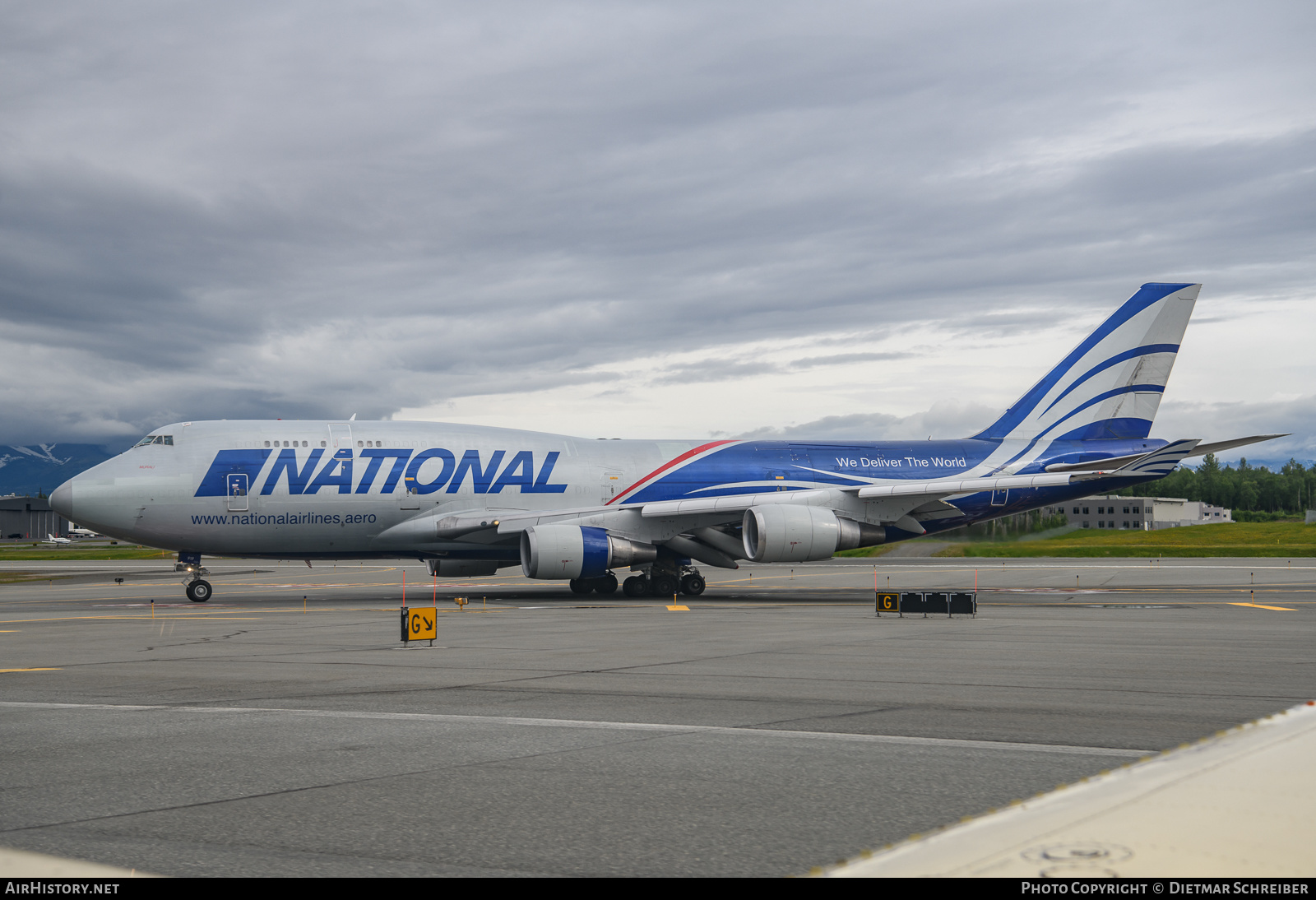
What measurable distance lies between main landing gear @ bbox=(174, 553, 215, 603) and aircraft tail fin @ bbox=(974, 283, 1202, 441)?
989 inches

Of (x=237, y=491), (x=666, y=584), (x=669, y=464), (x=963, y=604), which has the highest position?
(x=669, y=464)

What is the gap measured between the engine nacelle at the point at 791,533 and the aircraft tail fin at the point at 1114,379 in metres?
9.01

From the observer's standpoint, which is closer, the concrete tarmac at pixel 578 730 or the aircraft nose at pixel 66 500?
the concrete tarmac at pixel 578 730

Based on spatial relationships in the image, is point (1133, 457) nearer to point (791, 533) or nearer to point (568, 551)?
point (791, 533)

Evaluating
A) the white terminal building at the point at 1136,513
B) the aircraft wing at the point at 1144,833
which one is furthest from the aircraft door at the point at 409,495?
the white terminal building at the point at 1136,513

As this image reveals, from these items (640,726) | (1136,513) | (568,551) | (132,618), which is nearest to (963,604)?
(568,551)

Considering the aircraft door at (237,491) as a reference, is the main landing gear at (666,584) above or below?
below

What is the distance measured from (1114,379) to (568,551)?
1951 centimetres

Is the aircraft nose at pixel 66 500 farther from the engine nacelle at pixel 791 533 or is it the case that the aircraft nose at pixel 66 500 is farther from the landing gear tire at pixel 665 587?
the engine nacelle at pixel 791 533

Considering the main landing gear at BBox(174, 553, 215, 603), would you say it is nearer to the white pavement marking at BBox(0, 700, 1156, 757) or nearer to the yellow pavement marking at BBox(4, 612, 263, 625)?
the yellow pavement marking at BBox(4, 612, 263, 625)

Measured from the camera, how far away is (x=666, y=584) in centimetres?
3184

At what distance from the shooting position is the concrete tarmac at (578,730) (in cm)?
546

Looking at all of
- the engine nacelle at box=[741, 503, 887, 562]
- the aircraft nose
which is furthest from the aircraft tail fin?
the aircraft nose
